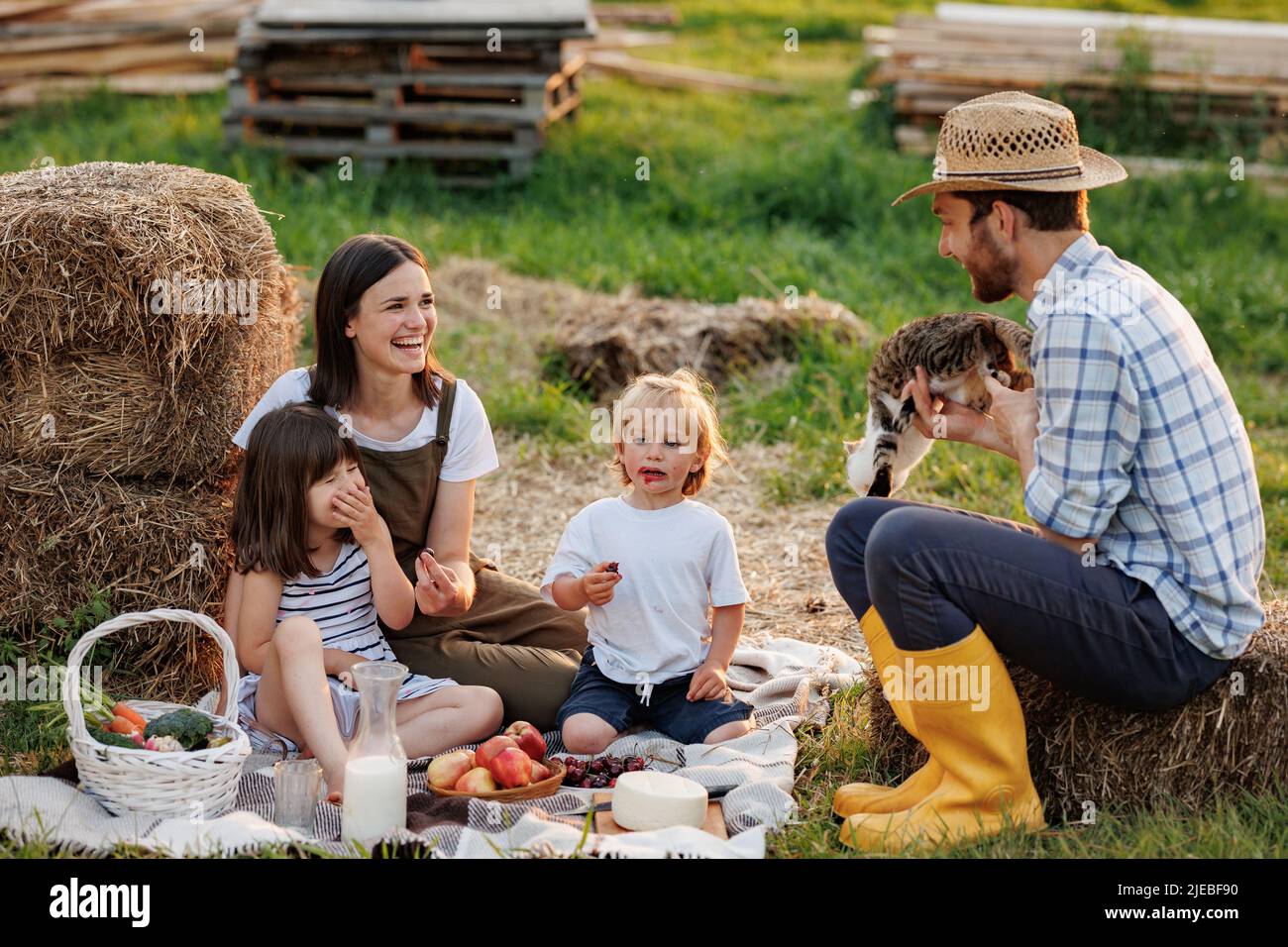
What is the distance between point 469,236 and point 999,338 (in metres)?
6.08

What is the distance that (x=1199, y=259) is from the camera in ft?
31.3

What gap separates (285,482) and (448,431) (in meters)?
0.61

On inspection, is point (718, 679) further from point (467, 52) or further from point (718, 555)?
point (467, 52)

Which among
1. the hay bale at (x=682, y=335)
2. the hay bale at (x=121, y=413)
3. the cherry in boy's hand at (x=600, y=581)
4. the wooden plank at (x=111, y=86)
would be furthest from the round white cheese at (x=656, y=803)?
the wooden plank at (x=111, y=86)

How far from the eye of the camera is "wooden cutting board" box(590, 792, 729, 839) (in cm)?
382

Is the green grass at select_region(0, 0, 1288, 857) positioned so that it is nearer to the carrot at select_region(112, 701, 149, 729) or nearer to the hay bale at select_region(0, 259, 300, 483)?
the hay bale at select_region(0, 259, 300, 483)

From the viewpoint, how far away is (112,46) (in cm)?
1287

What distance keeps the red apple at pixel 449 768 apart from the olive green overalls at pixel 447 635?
1.51 feet

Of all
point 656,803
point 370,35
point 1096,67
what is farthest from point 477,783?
point 1096,67

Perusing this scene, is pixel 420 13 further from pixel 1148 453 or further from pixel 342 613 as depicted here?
pixel 1148 453

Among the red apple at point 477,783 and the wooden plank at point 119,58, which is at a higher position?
the wooden plank at point 119,58

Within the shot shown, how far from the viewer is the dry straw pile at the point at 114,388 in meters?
4.45

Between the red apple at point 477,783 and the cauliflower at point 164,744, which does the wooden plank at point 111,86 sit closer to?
the cauliflower at point 164,744
